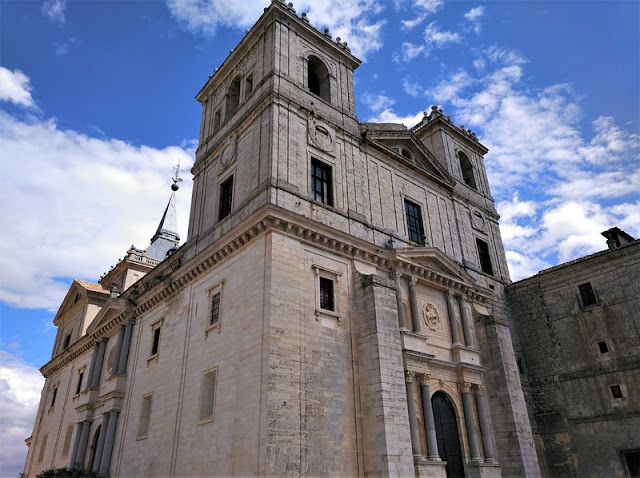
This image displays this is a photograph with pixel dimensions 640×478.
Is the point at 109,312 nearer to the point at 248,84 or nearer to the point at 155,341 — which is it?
the point at 155,341

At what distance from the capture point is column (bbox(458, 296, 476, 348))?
71.7 ft

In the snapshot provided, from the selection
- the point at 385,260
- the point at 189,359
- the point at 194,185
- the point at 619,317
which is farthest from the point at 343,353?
the point at 619,317

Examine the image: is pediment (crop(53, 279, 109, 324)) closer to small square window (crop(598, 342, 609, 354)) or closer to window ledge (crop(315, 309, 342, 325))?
window ledge (crop(315, 309, 342, 325))

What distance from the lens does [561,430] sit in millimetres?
22875

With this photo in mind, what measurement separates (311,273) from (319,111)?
26.6 ft

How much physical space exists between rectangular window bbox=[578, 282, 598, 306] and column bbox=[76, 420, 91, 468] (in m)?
26.1

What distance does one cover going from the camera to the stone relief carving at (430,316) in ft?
67.6

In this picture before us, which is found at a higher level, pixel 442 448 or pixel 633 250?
pixel 633 250

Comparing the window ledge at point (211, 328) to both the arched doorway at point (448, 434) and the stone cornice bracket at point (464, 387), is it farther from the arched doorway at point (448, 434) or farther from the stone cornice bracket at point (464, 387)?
the stone cornice bracket at point (464, 387)

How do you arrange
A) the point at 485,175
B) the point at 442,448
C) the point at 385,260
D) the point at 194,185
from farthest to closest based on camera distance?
the point at 485,175 → the point at 194,185 → the point at 385,260 → the point at 442,448

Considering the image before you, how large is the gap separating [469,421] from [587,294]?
9622 mm

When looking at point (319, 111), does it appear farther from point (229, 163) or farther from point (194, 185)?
point (194, 185)

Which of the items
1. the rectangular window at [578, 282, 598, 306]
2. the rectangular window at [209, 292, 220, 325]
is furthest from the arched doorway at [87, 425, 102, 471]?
the rectangular window at [578, 282, 598, 306]

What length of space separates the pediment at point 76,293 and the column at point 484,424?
85.4 feet
